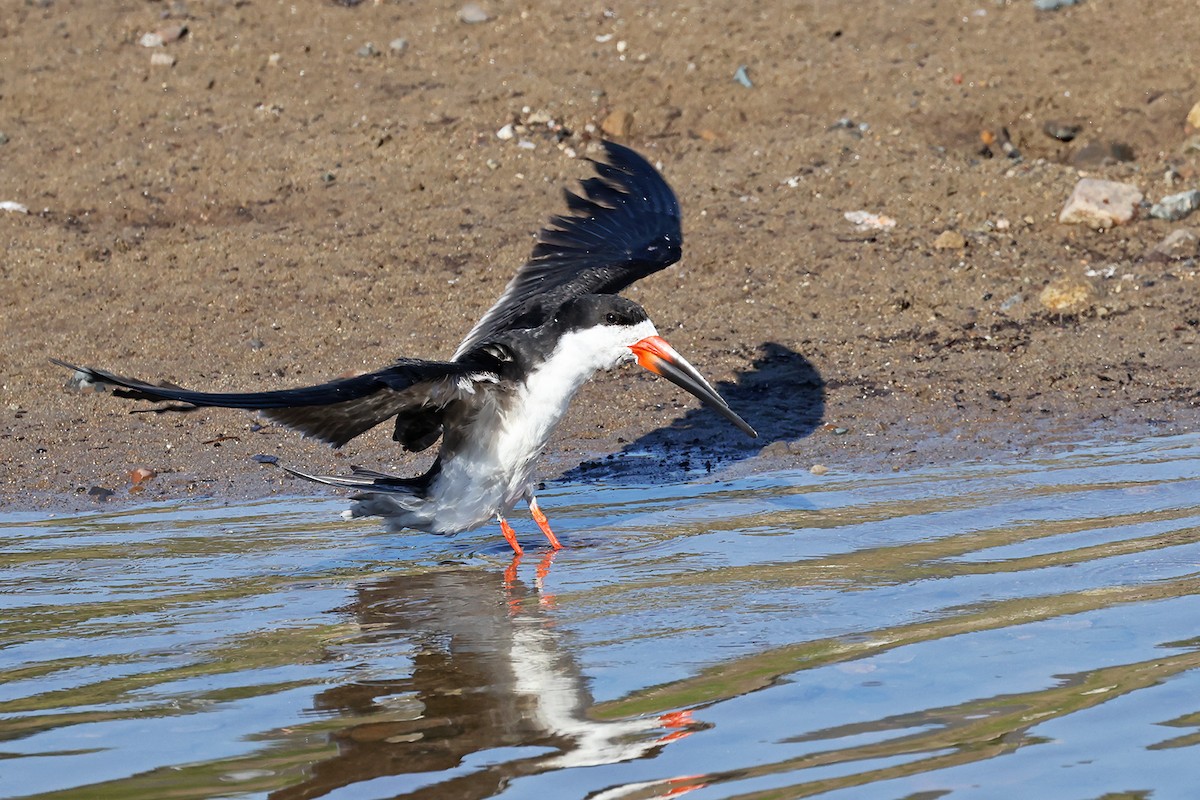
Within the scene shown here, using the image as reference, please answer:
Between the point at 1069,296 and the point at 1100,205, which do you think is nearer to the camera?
the point at 1069,296

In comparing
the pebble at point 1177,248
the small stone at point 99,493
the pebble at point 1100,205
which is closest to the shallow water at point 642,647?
the small stone at point 99,493

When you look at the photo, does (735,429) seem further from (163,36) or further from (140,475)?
(163,36)

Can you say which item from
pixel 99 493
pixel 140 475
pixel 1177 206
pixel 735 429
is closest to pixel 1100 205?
pixel 1177 206

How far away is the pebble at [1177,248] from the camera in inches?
343

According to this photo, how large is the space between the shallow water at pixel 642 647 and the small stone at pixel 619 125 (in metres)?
3.89

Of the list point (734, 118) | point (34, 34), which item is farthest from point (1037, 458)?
point (34, 34)

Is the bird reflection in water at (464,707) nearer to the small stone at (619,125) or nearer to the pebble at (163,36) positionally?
the small stone at (619,125)

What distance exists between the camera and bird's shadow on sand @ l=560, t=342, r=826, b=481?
713 centimetres

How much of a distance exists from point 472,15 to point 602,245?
466 centimetres

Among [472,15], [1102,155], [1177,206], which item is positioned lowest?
[1177,206]

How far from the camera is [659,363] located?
5.91 metres

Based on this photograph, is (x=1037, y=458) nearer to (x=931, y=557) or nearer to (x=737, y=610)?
(x=931, y=557)

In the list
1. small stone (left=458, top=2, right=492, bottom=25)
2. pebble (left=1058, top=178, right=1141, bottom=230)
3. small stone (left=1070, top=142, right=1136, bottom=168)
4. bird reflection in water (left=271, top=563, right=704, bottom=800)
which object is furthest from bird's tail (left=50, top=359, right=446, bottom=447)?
small stone (left=458, top=2, right=492, bottom=25)

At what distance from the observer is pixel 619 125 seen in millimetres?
9930
